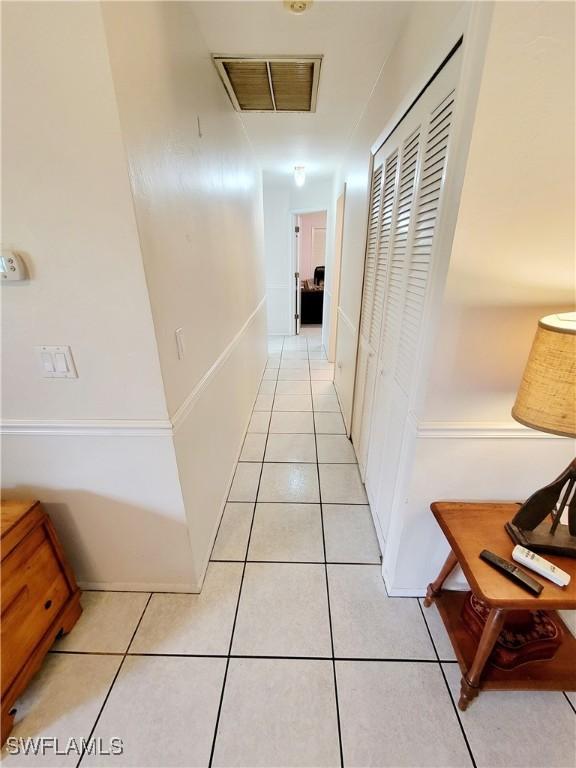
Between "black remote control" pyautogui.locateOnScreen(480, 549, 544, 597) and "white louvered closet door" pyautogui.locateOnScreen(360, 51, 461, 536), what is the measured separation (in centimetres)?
43

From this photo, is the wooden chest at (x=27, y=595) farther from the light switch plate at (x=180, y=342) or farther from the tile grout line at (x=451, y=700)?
the tile grout line at (x=451, y=700)

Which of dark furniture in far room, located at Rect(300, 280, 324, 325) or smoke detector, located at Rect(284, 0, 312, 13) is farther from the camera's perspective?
dark furniture in far room, located at Rect(300, 280, 324, 325)

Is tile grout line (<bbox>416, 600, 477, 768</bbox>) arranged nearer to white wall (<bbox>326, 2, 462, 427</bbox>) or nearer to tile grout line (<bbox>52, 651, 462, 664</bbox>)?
tile grout line (<bbox>52, 651, 462, 664</bbox>)

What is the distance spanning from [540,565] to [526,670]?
50 centimetres

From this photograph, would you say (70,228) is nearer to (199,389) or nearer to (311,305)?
(199,389)

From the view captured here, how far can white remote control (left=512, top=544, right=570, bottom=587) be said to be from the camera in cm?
92

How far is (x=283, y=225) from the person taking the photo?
16.4 feet

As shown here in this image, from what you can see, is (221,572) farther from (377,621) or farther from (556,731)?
(556,731)

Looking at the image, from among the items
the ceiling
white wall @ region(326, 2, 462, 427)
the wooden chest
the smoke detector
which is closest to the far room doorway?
white wall @ region(326, 2, 462, 427)

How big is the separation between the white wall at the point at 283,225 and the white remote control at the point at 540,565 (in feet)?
14.2

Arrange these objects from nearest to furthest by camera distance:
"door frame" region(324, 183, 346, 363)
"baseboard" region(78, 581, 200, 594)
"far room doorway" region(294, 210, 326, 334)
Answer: "baseboard" region(78, 581, 200, 594), "door frame" region(324, 183, 346, 363), "far room doorway" region(294, 210, 326, 334)

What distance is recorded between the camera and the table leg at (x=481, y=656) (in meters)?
0.97

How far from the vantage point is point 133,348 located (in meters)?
1.04

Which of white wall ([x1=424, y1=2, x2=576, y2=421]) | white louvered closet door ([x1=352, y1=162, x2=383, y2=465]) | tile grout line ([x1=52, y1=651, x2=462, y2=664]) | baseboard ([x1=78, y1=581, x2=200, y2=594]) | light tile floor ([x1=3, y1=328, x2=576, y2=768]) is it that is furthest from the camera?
white louvered closet door ([x1=352, y1=162, x2=383, y2=465])
